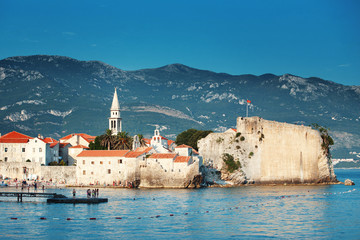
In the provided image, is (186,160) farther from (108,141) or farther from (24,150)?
(24,150)

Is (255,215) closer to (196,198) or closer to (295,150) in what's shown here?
(196,198)

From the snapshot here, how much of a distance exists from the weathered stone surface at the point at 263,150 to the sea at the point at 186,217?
2118 cm

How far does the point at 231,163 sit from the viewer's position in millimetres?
89125

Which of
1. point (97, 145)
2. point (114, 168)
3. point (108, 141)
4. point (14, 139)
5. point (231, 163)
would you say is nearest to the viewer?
point (114, 168)

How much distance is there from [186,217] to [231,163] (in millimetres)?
41167

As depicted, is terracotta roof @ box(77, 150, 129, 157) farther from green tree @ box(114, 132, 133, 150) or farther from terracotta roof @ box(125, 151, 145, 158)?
green tree @ box(114, 132, 133, 150)

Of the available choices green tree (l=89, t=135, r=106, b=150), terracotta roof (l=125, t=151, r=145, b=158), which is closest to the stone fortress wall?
green tree (l=89, t=135, r=106, b=150)

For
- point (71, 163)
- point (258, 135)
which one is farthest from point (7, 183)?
point (258, 135)

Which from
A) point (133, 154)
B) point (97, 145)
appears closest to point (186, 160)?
point (133, 154)

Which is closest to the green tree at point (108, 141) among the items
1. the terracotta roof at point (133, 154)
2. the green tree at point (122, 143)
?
the green tree at point (122, 143)

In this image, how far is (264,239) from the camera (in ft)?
124

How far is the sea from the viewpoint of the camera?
40125 mm

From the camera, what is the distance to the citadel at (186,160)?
7800 centimetres

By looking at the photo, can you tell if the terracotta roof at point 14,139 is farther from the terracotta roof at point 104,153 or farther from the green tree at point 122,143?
the terracotta roof at point 104,153
